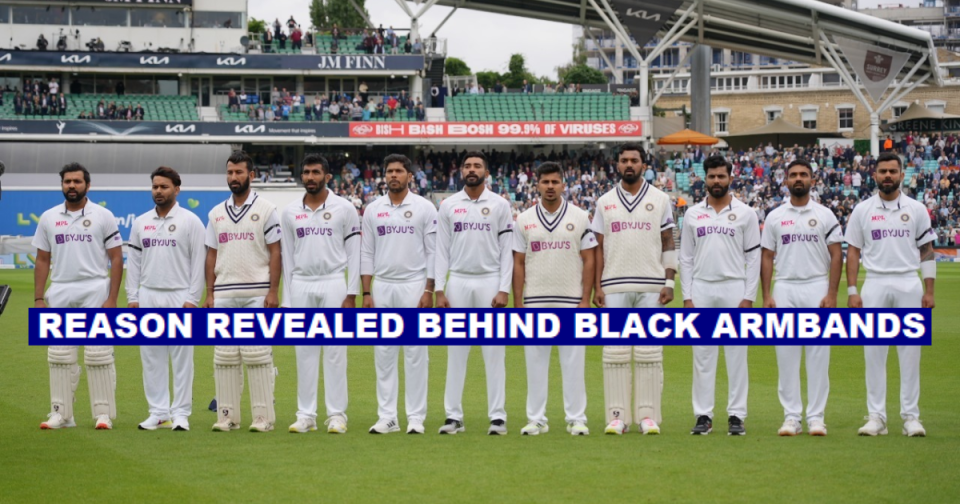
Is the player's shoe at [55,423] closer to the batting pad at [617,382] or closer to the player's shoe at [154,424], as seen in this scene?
the player's shoe at [154,424]

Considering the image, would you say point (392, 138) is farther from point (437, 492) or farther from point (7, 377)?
point (437, 492)

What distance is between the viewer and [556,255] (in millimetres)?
9812

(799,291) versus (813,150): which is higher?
(813,150)

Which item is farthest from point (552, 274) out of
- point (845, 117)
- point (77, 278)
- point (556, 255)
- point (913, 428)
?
point (845, 117)

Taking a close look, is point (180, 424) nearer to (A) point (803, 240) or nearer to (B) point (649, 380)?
(B) point (649, 380)

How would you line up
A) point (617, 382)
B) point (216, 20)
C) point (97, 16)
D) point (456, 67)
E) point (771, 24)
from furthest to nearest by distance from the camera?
point (456, 67) → point (216, 20) → point (97, 16) → point (771, 24) → point (617, 382)

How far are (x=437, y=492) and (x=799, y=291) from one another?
3.95 metres

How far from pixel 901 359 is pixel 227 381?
5790mm

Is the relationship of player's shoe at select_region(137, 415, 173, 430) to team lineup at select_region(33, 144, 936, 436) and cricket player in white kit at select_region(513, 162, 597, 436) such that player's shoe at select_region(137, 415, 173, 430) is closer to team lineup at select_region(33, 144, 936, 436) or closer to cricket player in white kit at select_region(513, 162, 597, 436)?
team lineup at select_region(33, 144, 936, 436)

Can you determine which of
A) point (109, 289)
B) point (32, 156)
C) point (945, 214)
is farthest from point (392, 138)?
point (109, 289)

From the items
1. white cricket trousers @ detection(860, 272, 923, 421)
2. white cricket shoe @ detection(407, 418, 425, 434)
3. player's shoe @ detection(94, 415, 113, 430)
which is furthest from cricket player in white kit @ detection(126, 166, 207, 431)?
white cricket trousers @ detection(860, 272, 923, 421)

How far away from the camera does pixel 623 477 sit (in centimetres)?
775

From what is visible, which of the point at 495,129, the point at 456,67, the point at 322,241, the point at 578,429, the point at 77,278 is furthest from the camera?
the point at 456,67

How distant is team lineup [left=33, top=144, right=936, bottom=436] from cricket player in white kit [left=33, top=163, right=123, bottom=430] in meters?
0.02
